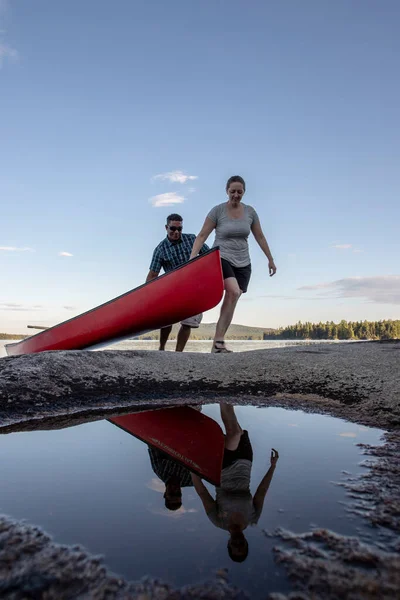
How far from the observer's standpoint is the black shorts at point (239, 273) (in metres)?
5.18

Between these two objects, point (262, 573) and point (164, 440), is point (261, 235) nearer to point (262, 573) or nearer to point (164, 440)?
point (164, 440)

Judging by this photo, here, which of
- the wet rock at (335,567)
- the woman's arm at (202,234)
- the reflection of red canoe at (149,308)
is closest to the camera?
the wet rock at (335,567)

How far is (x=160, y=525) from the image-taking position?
1.11m

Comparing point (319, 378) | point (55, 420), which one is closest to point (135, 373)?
point (55, 420)

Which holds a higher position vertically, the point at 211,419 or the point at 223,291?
the point at 223,291

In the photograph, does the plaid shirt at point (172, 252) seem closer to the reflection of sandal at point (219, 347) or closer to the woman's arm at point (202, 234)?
the woman's arm at point (202, 234)

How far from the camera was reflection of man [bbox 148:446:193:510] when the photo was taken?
4.24 ft

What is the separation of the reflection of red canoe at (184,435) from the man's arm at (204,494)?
0.13 ft

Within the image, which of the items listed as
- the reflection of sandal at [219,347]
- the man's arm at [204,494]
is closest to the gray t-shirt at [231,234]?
the reflection of sandal at [219,347]

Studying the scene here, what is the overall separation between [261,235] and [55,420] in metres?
3.86

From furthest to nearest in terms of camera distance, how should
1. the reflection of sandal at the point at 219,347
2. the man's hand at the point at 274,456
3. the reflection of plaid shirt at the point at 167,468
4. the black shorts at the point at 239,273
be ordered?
the black shorts at the point at 239,273, the reflection of sandal at the point at 219,347, the man's hand at the point at 274,456, the reflection of plaid shirt at the point at 167,468

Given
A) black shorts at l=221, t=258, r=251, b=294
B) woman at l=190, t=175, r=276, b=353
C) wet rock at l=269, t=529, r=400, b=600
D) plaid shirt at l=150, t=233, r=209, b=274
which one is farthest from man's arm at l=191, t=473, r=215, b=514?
plaid shirt at l=150, t=233, r=209, b=274

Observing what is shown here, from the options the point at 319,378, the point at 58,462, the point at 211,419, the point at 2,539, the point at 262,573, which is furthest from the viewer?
the point at 319,378

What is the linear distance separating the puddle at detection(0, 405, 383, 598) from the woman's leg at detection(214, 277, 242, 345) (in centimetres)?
300
